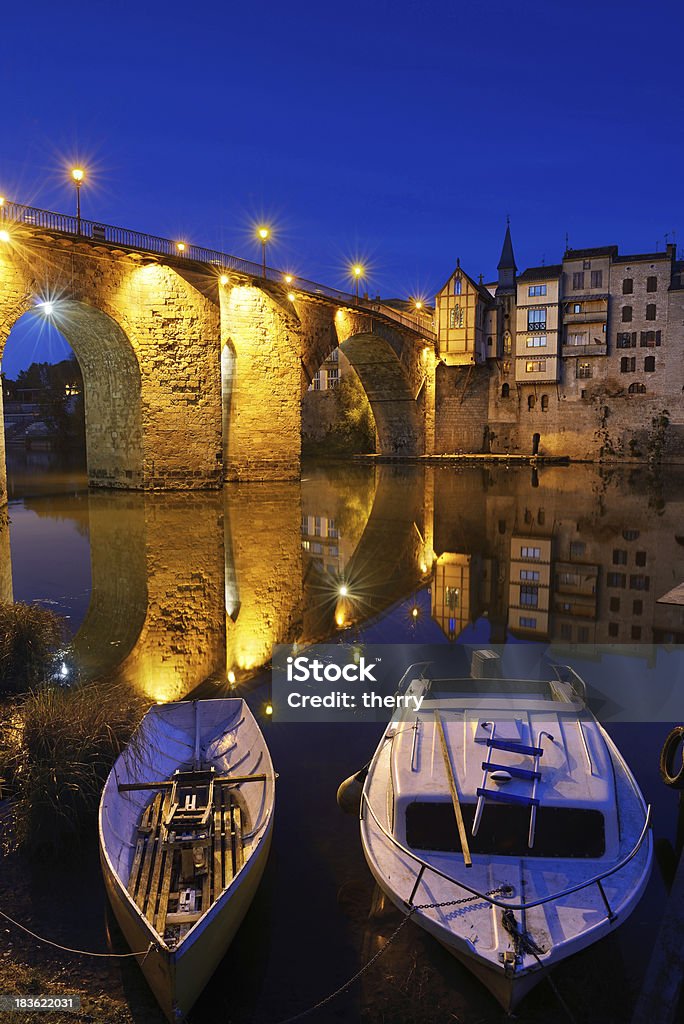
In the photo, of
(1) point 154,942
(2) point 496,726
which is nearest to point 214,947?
(1) point 154,942

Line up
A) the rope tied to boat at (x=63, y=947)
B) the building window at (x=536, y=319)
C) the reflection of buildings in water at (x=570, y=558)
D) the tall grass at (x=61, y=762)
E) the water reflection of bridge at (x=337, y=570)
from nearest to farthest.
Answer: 1. the rope tied to boat at (x=63, y=947)
2. the tall grass at (x=61, y=762)
3. the water reflection of bridge at (x=337, y=570)
4. the reflection of buildings in water at (x=570, y=558)
5. the building window at (x=536, y=319)

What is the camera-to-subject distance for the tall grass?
5023mm

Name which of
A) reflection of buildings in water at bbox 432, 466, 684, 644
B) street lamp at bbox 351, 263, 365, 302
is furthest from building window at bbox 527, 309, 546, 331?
reflection of buildings in water at bbox 432, 466, 684, 644

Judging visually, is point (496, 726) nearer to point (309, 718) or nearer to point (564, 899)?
point (564, 899)

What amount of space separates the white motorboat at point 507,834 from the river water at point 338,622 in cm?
38

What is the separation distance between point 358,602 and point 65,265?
49.7 feet

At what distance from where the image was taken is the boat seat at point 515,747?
4.96 metres

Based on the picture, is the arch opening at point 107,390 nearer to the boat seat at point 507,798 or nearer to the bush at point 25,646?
the bush at point 25,646

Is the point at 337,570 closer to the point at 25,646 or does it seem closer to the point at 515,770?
the point at 25,646

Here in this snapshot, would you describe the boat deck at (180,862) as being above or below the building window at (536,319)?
below

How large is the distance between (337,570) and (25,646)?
6.89 m

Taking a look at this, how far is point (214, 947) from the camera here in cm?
368

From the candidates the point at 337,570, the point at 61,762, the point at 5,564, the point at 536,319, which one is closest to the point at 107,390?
the point at 5,564

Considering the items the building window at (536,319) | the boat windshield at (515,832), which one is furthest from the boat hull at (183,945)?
the building window at (536,319)
